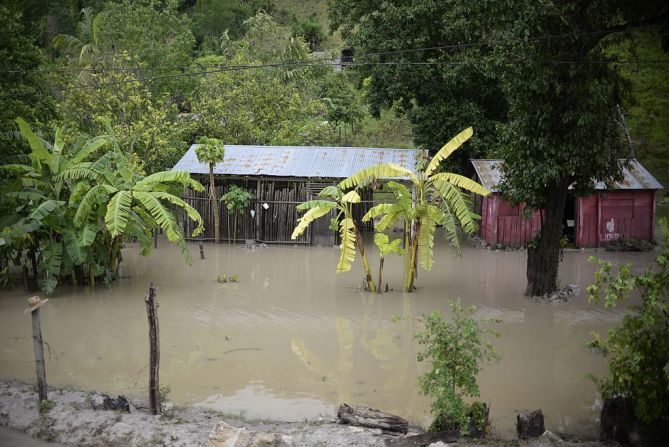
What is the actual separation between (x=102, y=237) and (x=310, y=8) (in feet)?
109

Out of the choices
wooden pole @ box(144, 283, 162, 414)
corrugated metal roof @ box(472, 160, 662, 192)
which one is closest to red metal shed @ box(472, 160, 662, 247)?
corrugated metal roof @ box(472, 160, 662, 192)

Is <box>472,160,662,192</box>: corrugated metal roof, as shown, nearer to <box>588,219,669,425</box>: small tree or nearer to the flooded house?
the flooded house

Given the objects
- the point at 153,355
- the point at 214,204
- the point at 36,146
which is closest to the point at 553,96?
the point at 153,355

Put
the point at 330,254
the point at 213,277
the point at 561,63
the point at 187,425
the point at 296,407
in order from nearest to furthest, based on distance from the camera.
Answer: the point at 187,425, the point at 296,407, the point at 561,63, the point at 213,277, the point at 330,254

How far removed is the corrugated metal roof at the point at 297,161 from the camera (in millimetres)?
19875

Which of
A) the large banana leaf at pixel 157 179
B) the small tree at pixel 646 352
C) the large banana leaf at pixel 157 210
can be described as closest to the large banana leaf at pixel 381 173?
the large banana leaf at pixel 157 179

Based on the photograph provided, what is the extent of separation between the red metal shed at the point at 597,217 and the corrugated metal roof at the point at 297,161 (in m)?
2.83

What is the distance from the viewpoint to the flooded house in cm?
1989

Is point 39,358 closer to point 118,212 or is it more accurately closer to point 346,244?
point 118,212

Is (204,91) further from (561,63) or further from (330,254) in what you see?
(561,63)

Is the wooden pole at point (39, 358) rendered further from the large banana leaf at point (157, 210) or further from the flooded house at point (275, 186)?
the flooded house at point (275, 186)

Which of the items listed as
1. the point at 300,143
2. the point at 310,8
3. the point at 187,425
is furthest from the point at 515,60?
the point at 310,8

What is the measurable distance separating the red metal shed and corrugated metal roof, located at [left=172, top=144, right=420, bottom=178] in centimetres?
283

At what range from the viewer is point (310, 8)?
44750 millimetres
